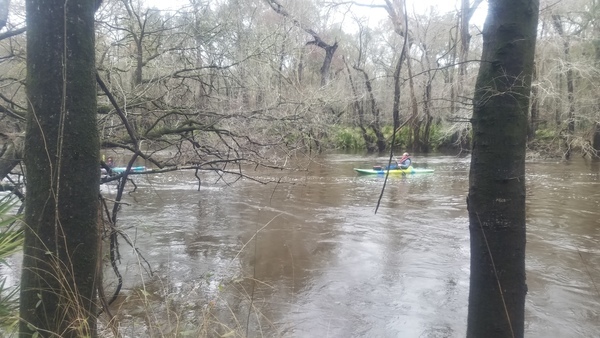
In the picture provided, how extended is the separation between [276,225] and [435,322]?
18.5 ft

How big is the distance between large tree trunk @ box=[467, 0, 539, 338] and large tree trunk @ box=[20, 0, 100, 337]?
75.4 inches

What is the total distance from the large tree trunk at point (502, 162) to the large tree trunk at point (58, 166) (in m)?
1.91

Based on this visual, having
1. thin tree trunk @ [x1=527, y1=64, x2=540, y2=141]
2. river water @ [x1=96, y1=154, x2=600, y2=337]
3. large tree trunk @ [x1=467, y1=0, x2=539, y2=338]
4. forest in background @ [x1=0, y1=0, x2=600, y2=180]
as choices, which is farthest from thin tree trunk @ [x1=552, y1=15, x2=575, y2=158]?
large tree trunk @ [x1=467, y1=0, x2=539, y2=338]

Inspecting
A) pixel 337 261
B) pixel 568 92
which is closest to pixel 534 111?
pixel 568 92

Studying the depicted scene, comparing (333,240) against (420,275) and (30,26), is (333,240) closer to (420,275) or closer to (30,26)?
(420,275)

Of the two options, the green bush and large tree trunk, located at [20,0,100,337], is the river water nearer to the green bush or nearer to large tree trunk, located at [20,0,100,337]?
large tree trunk, located at [20,0,100,337]

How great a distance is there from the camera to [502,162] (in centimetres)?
250

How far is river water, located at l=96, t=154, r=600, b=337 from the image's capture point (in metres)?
5.77

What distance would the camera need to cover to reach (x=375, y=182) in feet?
59.5

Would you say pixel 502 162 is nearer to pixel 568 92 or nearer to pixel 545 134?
pixel 568 92

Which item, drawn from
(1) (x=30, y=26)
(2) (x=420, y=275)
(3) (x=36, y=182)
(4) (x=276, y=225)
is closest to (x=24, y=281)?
(3) (x=36, y=182)

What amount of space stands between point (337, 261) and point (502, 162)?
20.4 feet

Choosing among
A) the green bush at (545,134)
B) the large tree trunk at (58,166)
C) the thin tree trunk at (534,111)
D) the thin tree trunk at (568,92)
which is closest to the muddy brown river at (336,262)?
the large tree trunk at (58,166)

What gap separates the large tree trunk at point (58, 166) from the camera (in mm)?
1963
